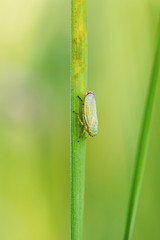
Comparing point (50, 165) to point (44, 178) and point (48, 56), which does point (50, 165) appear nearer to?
point (44, 178)

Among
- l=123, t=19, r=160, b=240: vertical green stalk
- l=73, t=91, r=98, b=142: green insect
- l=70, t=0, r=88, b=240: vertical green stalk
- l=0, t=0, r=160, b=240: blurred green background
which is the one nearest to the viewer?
l=70, t=0, r=88, b=240: vertical green stalk

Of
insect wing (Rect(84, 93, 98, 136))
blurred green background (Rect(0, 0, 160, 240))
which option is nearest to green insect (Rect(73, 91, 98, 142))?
insect wing (Rect(84, 93, 98, 136))

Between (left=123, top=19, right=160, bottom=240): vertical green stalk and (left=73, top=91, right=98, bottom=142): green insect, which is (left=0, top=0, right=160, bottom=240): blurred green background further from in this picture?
(left=123, top=19, right=160, bottom=240): vertical green stalk

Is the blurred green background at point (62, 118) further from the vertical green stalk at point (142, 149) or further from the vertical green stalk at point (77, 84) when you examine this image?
the vertical green stalk at point (77, 84)

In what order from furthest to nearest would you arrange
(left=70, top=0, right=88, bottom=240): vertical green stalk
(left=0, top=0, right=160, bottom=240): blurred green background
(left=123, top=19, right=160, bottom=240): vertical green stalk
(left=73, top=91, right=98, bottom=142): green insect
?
(left=0, top=0, right=160, bottom=240): blurred green background < (left=73, top=91, right=98, bottom=142): green insect < (left=123, top=19, right=160, bottom=240): vertical green stalk < (left=70, top=0, right=88, bottom=240): vertical green stalk

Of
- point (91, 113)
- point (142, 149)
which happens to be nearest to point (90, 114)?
point (91, 113)

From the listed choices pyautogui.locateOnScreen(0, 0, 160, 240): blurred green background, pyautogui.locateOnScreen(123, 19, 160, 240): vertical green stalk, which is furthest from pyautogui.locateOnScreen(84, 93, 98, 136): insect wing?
pyautogui.locateOnScreen(123, 19, 160, 240): vertical green stalk

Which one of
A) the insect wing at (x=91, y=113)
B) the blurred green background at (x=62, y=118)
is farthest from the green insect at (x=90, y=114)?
the blurred green background at (x=62, y=118)

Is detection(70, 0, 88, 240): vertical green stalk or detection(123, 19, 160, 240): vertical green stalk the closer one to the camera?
detection(70, 0, 88, 240): vertical green stalk
